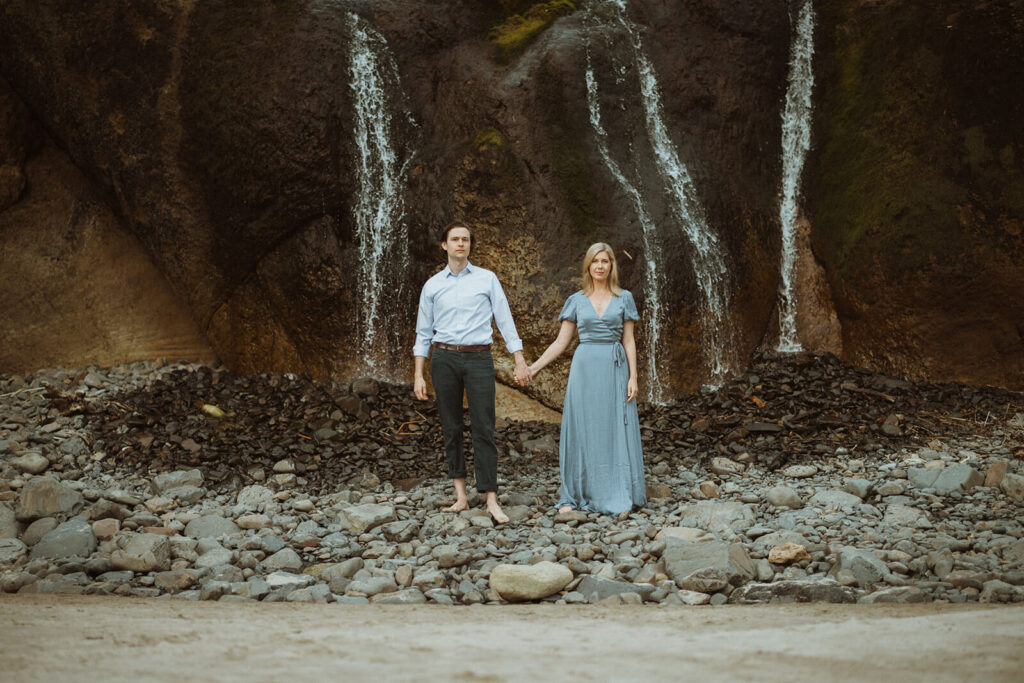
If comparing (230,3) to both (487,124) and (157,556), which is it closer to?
(487,124)

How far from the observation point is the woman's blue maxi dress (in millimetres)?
5538

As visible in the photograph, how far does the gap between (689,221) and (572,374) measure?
339 cm

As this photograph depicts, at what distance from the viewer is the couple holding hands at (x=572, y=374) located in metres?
5.36

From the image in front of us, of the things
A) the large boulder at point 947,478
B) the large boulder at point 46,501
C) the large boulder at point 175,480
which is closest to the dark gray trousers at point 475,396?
the large boulder at point 175,480

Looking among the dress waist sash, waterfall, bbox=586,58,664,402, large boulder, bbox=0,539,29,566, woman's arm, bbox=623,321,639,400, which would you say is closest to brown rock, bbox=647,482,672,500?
the dress waist sash

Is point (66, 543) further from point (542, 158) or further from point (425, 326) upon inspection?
point (542, 158)

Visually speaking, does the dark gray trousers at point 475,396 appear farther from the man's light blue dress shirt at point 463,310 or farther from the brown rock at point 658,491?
the brown rock at point 658,491

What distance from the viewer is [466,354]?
5367mm

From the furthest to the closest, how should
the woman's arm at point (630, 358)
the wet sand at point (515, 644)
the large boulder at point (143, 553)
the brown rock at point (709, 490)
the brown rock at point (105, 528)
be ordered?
the brown rock at point (709, 490), the woman's arm at point (630, 358), the brown rock at point (105, 528), the large boulder at point (143, 553), the wet sand at point (515, 644)

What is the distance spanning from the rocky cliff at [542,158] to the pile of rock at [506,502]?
2.45ft

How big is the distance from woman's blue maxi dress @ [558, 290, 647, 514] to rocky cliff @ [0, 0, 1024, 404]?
2.25 m

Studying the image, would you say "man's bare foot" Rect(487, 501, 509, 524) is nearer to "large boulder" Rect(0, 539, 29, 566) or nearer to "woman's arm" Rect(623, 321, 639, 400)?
"woman's arm" Rect(623, 321, 639, 400)

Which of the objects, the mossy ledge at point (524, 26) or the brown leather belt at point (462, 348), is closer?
the brown leather belt at point (462, 348)

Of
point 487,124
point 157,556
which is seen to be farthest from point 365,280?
point 157,556
